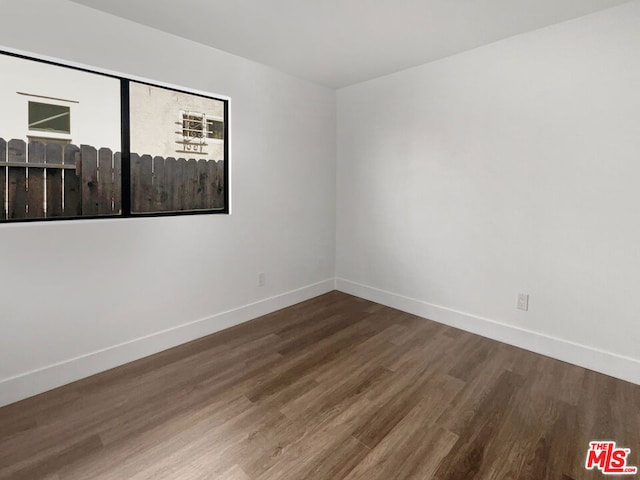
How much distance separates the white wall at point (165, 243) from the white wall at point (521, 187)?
0.79 metres

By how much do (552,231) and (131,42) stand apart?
3.37 meters

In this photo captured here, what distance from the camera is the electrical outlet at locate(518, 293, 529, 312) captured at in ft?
8.82

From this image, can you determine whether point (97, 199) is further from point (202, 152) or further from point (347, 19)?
point (347, 19)

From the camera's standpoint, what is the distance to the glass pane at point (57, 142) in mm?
2027

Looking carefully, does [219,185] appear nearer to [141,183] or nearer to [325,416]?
[141,183]

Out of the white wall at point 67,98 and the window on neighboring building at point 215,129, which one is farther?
the window on neighboring building at point 215,129

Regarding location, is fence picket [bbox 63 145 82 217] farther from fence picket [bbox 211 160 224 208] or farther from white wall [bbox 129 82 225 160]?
fence picket [bbox 211 160 224 208]

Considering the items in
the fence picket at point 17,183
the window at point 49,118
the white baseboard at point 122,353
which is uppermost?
the window at point 49,118

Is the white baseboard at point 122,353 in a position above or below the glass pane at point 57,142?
below

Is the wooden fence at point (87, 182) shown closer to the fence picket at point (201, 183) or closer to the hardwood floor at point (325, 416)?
the fence picket at point (201, 183)

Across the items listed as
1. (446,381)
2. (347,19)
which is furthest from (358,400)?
(347,19)

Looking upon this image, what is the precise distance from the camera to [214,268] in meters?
2.98

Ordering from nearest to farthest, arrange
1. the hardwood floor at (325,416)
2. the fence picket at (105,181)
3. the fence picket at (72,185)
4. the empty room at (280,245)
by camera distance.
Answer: the hardwood floor at (325,416), the empty room at (280,245), the fence picket at (72,185), the fence picket at (105,181)

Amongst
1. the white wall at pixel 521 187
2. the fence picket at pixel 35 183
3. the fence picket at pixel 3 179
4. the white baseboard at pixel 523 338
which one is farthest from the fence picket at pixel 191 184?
the white baseboard at pixel 523 338
